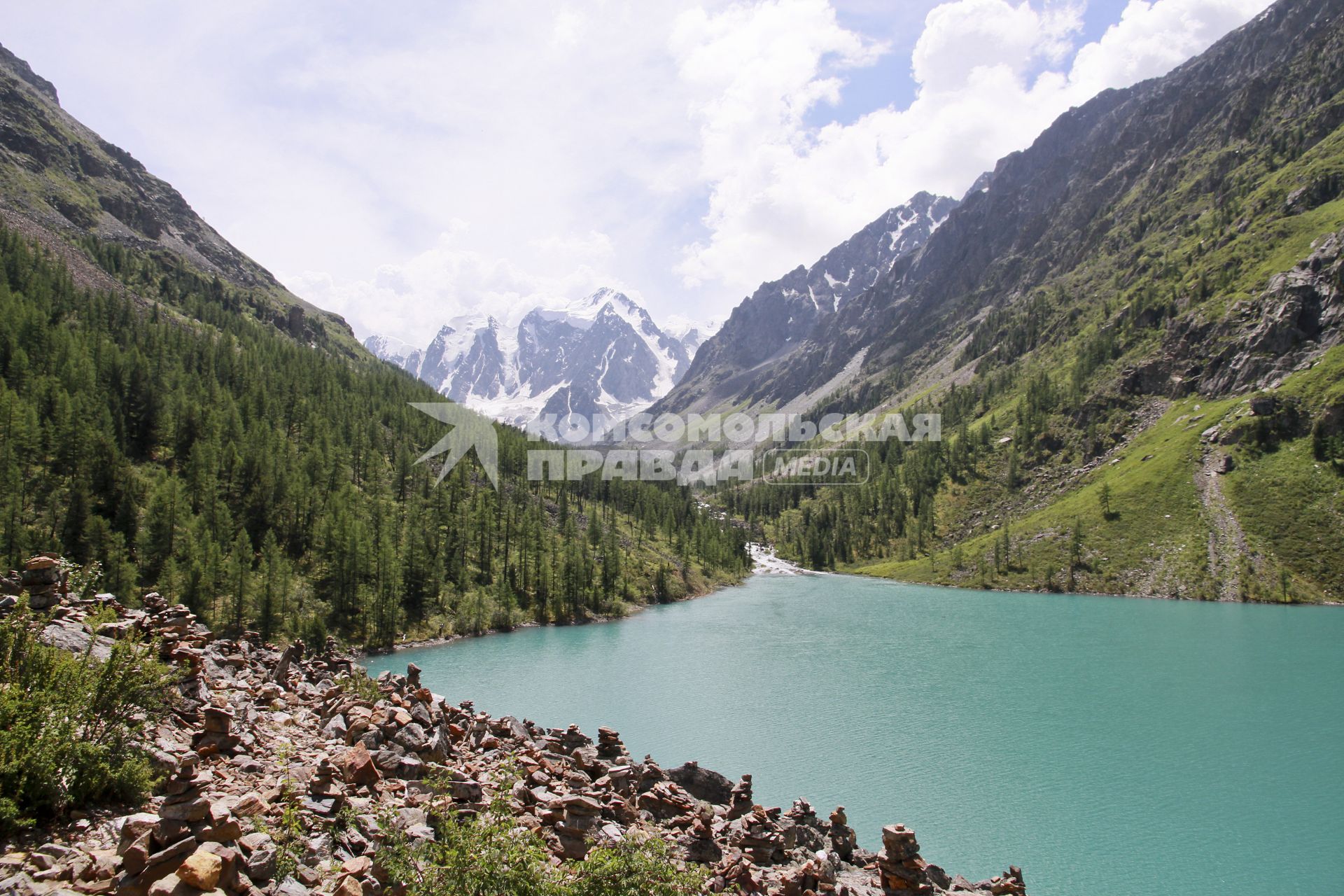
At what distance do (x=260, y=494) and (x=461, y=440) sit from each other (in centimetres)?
5573

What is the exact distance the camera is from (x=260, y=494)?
291 ft

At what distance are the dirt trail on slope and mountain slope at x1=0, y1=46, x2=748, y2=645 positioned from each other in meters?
91.5

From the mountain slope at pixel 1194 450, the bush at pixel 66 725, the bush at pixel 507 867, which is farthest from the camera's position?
the mountain slope at pixel 1194 450

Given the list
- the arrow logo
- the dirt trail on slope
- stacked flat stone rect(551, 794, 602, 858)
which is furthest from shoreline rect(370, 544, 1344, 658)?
stacked flat stone rect(551, 794, 602, 858)

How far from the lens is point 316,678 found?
28922mm

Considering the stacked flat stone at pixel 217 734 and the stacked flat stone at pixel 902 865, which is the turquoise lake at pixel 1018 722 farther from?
the stacked flat stone at pixel 217 734

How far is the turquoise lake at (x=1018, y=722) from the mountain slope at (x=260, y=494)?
13796 millimetres

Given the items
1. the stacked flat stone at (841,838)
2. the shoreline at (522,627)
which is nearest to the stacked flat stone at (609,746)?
the stacked flat stone at (841,838)

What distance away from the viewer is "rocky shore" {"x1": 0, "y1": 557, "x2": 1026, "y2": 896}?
10789mm

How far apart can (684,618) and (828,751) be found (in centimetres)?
6334

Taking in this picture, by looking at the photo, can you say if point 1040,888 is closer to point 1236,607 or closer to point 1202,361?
point 1236,607

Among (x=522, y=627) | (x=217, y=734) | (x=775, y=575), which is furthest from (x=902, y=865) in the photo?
(x=775, y=575)

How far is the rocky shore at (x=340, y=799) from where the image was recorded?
10.8 meters

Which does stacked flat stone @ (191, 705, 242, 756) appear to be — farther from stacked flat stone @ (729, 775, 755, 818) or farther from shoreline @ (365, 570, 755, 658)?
shoreline @ (365, 570, 755, 658)
